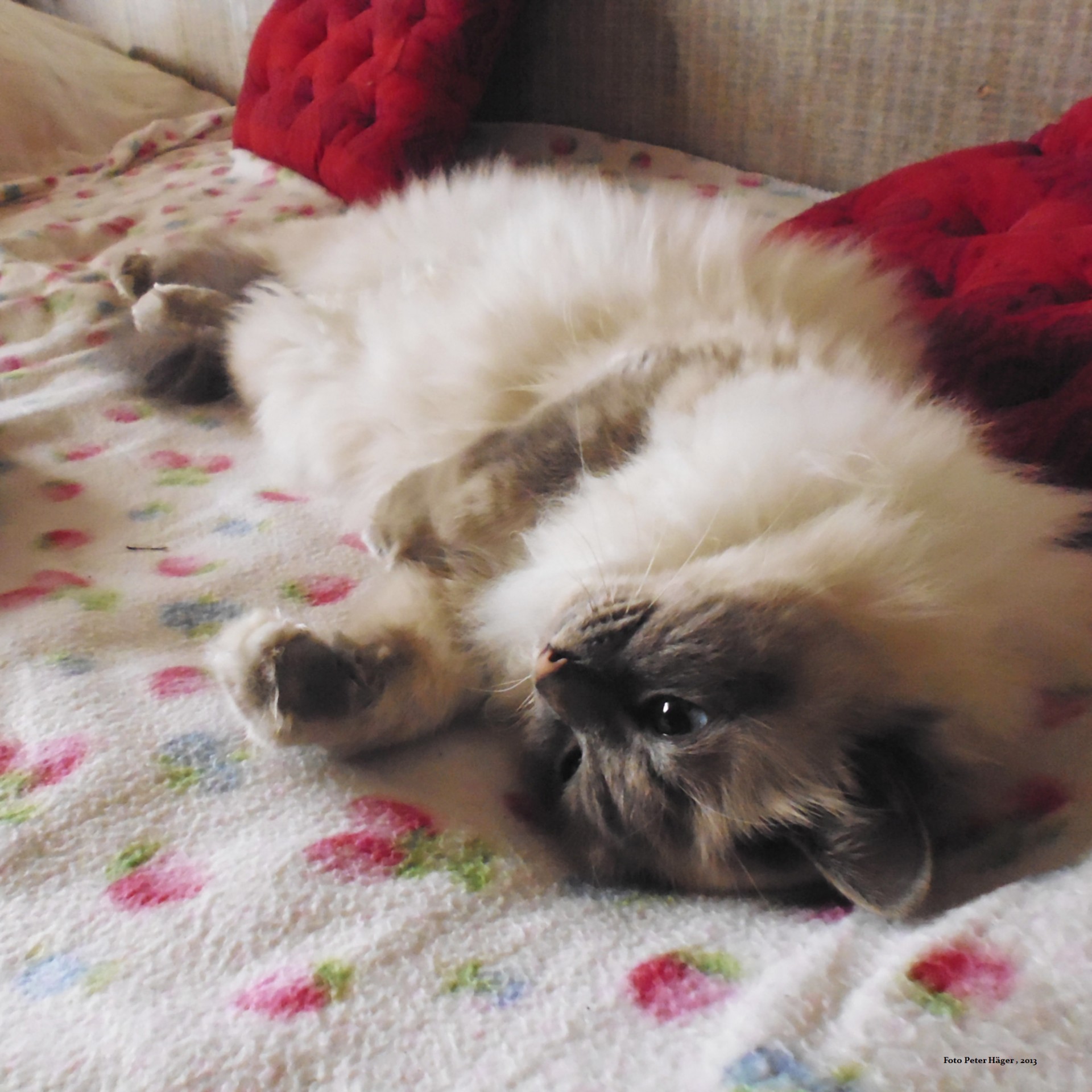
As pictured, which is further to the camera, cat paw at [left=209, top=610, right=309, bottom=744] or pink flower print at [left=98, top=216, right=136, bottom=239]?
pink flower print at [left=98, top=216, right=136, bottom=239]

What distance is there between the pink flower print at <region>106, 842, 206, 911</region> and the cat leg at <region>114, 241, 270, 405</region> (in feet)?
3.61

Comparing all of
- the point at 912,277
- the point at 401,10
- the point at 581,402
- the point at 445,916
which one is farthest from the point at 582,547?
the point at 401,10

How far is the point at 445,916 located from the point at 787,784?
1.09 ft

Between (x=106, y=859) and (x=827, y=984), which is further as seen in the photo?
(x=106, y=859)

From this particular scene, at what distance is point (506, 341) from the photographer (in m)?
1.38

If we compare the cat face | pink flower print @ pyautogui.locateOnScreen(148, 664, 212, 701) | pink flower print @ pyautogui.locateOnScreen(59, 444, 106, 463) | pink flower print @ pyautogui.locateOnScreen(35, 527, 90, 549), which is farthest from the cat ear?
pink flower print @ pyautogui.locateOnScreen(59, 444, 106, 463)

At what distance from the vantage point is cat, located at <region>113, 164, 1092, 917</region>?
0.85 m

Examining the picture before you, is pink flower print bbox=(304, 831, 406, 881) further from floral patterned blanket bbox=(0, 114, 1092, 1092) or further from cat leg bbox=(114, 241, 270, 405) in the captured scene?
cat leg bbox=(114, 241, 270, 405)

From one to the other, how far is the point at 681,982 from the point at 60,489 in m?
1.16

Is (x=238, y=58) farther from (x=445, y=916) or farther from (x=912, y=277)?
(x=445, y=916)

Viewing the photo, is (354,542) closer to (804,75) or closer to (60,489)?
(60,489)

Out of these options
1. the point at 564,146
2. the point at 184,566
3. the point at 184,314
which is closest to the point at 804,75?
the point at 564,146

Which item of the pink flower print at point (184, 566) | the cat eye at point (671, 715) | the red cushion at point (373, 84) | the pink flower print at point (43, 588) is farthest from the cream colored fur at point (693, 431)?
the red cushion at point (373, 84)

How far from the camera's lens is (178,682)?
0.98 meters
